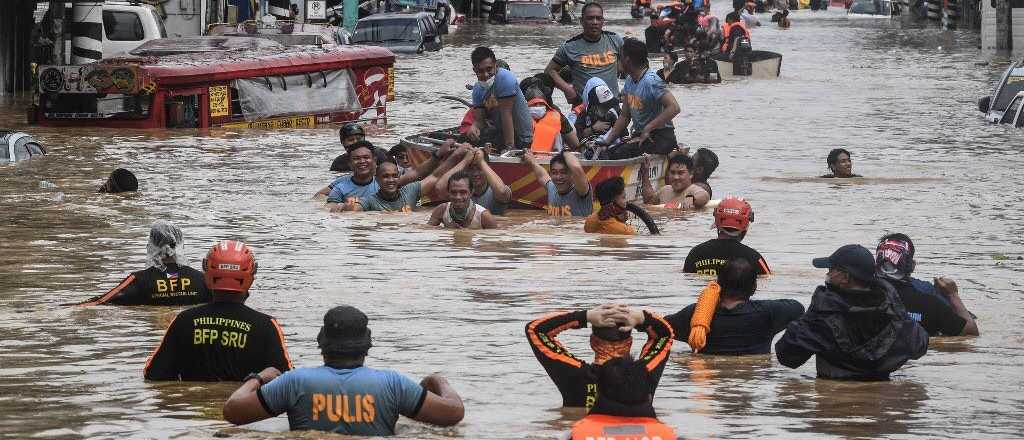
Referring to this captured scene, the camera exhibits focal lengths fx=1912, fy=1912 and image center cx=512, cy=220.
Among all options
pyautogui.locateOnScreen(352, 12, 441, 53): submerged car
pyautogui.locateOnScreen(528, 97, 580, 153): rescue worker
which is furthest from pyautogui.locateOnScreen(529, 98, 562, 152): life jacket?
pyautogui.locateOnScreen(352, 12, 441, 53): submerged car

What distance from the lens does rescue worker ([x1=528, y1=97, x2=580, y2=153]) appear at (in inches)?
715

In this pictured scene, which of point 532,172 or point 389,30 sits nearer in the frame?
point 532,172

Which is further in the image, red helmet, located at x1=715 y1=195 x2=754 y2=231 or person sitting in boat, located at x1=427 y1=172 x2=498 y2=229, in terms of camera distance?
person sitting in boat, located at x1=427 y1=172 x2=498 y2=229

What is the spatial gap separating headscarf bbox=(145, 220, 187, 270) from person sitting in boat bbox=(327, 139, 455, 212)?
Result: 561cm

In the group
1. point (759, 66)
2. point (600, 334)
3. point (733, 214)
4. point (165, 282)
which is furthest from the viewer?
point (759, 66)

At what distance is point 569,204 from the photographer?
17.0 metres

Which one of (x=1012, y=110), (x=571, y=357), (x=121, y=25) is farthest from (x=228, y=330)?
(x=121, y=25)

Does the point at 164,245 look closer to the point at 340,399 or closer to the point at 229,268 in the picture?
the point at 229,268

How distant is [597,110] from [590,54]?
2.33 feet

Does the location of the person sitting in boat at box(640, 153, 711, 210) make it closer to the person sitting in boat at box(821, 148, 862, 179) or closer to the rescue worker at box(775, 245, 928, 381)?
the person sitting in boat at box(821, 148, 862, 179)

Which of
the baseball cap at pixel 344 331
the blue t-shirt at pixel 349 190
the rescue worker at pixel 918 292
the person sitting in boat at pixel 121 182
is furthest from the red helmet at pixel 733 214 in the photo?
the person sitting in boat at pixel 121 182

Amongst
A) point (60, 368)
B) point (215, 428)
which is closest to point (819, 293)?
point (215, 428)

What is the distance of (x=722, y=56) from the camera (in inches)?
1688

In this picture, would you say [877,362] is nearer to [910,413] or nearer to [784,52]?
[910,413]
